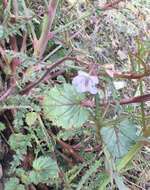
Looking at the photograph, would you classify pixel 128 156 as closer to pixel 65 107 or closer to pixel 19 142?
pixel 65 107

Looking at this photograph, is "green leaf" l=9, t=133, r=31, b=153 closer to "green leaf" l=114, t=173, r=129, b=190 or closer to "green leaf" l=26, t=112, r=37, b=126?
"green leaf" l=26, t=112, r=37, b=126

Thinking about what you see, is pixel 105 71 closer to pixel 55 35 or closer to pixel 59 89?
pixel 59 89

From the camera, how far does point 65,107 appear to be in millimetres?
901

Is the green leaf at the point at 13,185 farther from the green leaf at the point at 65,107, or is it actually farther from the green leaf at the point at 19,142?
the green leaf at the point at 65,107

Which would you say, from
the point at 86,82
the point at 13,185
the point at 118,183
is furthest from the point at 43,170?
the point at 86,82

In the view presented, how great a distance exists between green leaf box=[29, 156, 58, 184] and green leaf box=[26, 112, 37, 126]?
0.08 meters

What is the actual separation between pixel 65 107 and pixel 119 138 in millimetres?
119

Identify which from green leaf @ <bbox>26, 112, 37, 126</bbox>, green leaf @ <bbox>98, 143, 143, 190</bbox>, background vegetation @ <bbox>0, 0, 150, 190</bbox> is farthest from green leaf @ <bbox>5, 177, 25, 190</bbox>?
green leaf @ <bbox>98, 143, 143, 190</bbox>

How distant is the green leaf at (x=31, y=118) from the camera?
1054 millimetres

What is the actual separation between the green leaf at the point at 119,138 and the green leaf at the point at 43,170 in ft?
0.62

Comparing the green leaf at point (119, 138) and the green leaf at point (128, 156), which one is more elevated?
the green leaf at point (119, 138)

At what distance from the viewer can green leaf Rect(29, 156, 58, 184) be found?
1.02m

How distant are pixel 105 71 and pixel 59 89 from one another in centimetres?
13

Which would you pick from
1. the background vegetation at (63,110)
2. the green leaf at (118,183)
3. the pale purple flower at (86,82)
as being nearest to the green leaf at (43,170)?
the background vegetation at (63,110)
